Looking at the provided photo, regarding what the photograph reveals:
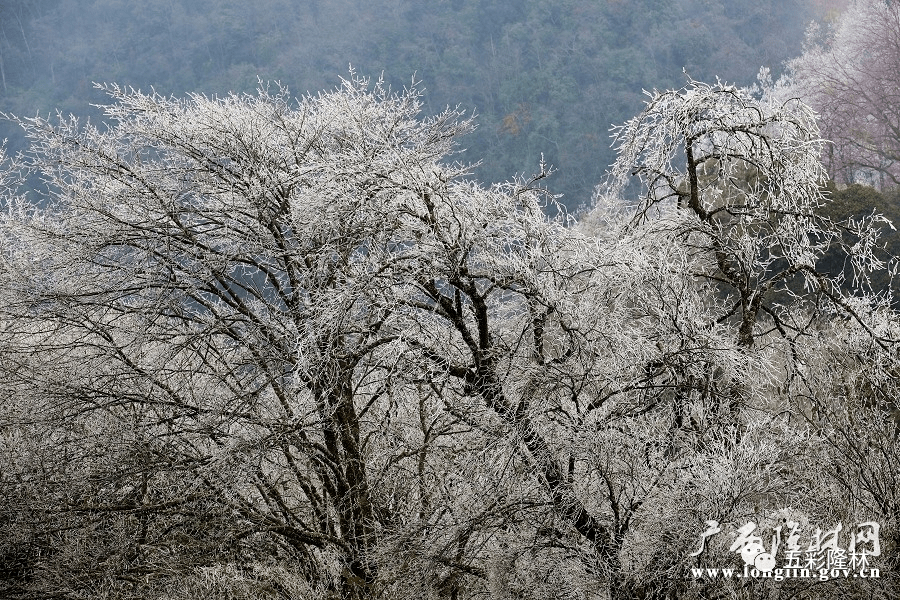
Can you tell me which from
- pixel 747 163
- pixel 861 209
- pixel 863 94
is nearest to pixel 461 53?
pixel 863 94

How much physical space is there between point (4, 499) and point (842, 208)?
564 inches

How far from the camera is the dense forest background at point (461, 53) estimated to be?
50188 millimetres

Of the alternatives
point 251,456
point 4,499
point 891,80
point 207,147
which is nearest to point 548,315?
point 251,456

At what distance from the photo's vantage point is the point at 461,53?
58500mm

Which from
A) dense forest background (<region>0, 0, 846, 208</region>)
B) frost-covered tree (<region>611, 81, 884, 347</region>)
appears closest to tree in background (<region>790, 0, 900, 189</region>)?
frost-covered tree (<region>611, 81, 884, 347</region>)

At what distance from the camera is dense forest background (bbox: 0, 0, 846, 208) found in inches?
1976

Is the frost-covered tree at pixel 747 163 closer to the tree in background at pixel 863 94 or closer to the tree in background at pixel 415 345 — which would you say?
the tree in background at pixel 415 345

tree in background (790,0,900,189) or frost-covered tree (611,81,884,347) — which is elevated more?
tree in background (790,0,900,189)

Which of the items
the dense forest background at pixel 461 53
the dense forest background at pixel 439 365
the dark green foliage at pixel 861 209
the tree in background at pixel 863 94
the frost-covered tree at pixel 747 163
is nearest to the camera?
the dense forest background at pixel 439 365

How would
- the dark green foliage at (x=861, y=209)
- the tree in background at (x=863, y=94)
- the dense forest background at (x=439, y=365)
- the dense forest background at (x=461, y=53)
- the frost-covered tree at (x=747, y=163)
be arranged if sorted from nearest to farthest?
1. the dense forest background at (x=439, y=365)
2. the frost-covered tree at (x=747, y=163)
3. the dark green foliage at (x=861, y=209)
4. the tree in background at (x=863, y=94)
5. the dense forest background at (x=461, y=53)

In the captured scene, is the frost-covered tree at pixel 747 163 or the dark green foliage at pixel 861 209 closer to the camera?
the frost-covered tree at pixel 747 163

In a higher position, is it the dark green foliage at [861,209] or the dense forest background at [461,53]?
the dense forest background at [461,53]

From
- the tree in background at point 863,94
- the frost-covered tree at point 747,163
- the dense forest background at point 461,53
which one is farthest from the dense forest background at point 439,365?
the dense forest background at point 461,53

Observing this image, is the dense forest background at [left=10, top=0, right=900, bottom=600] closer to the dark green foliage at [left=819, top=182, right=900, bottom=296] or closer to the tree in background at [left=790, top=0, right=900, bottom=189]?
the dark green foliage at [left=819, top=182, right=900, bottom=296]
